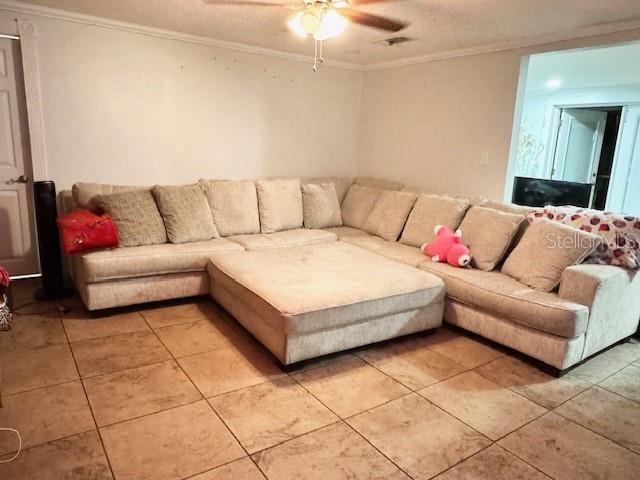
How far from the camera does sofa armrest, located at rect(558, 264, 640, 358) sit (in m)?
2.67

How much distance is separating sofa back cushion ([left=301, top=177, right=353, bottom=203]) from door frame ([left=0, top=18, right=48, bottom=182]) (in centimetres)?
253

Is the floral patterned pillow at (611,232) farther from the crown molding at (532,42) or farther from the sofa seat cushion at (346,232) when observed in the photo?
the sofa seat cushion at (346,232)

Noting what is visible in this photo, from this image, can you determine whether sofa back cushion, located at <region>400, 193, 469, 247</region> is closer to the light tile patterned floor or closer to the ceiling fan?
the light tile patterned floor

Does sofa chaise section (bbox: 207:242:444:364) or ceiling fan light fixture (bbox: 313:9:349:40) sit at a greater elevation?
ceiling fan light fixture (bbox: 313:9:349:40)

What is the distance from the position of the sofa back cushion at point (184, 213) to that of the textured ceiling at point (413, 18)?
4.60ft

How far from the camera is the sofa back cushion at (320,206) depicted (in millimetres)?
4598

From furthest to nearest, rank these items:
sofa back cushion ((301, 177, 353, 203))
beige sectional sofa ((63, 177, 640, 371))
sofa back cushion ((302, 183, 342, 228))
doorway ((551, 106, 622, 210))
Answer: doorway ((551, 106, 622, 210)) < sofa back cushion ((301, 177, 353, 203)) < sofa back cushion ((302, 183, 342, 228)) < beige sectional sofa ((63, 177, 640, 371))

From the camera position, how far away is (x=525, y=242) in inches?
124

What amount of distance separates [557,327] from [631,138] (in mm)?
5057

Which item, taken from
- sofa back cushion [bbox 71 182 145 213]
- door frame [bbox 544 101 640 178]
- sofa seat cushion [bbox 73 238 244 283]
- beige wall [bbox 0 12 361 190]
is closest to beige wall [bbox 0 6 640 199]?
beige wall [bbox 0 12 361 190]

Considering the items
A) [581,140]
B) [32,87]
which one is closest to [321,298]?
[32,87]

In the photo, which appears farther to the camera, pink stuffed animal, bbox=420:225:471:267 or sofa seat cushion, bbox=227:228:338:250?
sofa seat cushion, bbox=227:228:338:250

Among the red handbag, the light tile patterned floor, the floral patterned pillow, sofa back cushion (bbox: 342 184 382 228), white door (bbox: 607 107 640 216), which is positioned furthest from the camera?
→ white door (bbox: 607 107 640 216)

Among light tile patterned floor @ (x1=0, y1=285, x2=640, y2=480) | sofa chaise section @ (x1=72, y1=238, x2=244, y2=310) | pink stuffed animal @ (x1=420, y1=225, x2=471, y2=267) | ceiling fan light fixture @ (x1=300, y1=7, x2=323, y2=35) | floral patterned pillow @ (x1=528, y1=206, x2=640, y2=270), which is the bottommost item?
light tile patterned floor @ (x1=0, y1=285, x2=640, y2=480)
